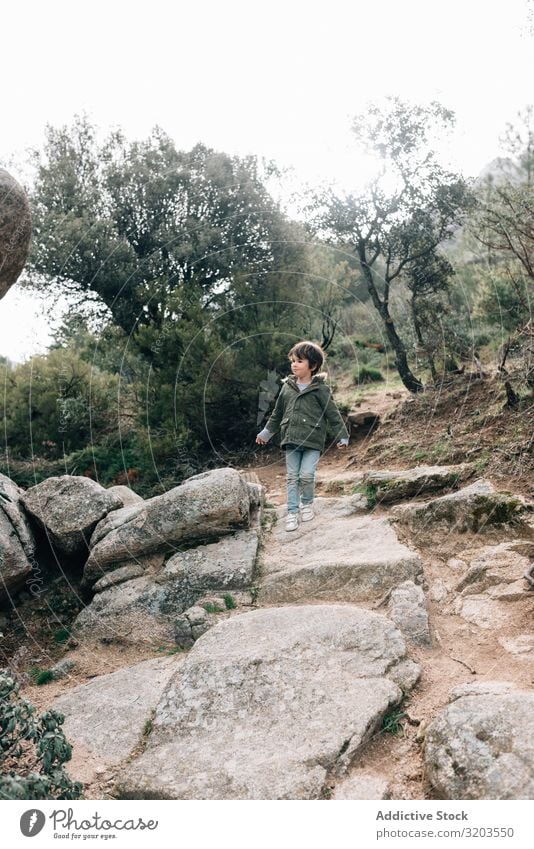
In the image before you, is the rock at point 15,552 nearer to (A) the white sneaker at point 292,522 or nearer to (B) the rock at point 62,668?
(B) the rock at point 62,668

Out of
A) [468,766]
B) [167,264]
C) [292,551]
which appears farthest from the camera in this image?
[167,264]

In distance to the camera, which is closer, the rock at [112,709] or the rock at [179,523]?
the rock at [112,709]

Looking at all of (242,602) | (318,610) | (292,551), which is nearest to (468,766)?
(318,610)

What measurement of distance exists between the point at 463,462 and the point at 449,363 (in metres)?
4.37

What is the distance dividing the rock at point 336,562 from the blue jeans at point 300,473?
0.32m

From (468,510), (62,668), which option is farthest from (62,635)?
(468,510)

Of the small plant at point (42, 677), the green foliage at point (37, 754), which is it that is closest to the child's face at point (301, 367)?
the small plant at point (42, 677)

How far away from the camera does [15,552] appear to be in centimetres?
796

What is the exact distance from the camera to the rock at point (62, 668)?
7008mm

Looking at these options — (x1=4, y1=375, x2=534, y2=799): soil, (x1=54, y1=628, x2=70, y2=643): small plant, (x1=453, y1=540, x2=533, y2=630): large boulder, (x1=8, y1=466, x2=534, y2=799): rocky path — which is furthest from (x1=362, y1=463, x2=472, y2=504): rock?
(x1=54, y1=628, x2=70, y2=643): small plant

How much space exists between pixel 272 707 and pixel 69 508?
453cm

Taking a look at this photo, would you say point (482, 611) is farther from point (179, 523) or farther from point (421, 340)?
point (421, 340)

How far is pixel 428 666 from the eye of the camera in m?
5.59

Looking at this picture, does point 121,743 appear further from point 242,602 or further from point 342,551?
point 342,551
